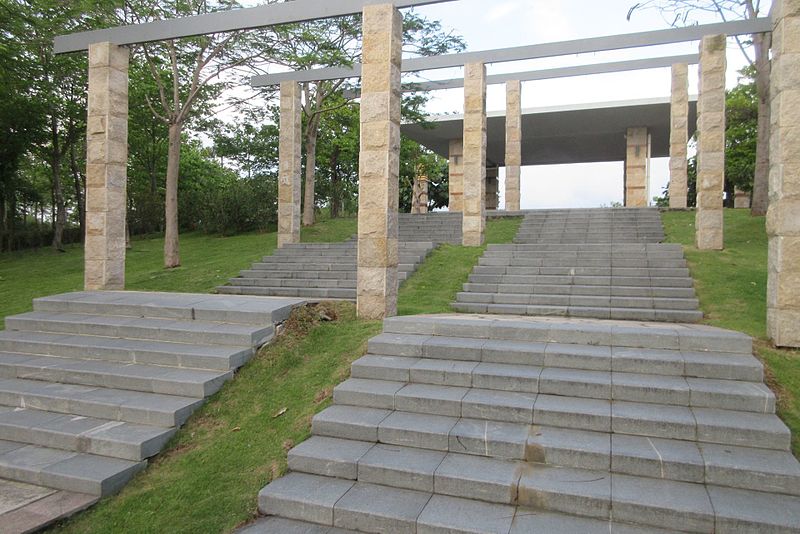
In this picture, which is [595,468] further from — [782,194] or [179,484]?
[782,194]

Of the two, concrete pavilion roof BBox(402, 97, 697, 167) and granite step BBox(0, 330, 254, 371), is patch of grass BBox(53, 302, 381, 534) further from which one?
concrete pavilion roof BBox(402, 97, 697, 167)

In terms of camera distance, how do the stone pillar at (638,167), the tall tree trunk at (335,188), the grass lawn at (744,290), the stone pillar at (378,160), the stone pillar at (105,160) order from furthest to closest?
the tall tree trunk at (335,188), the stone pillar at (638,167), the stone pillar at (105,160), the stone pillar at (378,160), the grass lawn at (744,290)

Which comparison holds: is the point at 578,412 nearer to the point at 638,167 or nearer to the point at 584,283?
the point at 584,283

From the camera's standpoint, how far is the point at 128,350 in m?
6.76

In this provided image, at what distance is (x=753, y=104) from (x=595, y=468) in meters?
24.6

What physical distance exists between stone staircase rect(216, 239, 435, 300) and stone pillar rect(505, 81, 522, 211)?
28.5 feet

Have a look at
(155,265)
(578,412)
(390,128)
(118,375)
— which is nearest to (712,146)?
(390,128)

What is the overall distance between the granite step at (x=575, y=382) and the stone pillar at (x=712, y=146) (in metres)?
8.45

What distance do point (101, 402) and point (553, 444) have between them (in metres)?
4.79

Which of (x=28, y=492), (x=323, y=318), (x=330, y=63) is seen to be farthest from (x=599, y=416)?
(x=330, y=63)

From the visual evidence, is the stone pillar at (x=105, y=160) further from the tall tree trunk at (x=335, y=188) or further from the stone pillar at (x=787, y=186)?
the tall tree trunk at (x=335, y=188)

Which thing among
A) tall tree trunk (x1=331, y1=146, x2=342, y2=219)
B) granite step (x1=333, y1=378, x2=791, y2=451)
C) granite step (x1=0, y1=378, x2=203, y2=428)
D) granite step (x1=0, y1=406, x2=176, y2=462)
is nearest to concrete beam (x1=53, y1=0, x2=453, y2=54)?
granite step (x1=333, y1=378, x2=791, y2=451)

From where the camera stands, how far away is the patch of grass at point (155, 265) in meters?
12.1

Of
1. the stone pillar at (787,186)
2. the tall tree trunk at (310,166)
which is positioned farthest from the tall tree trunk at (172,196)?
the stone pillar at (787,186)
